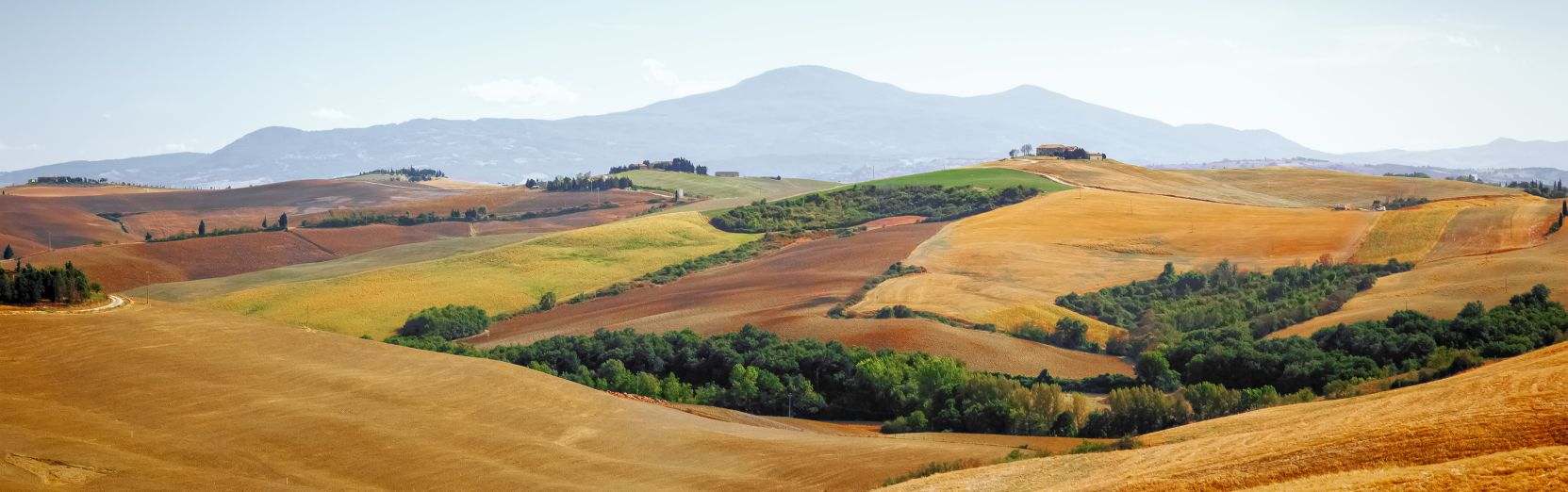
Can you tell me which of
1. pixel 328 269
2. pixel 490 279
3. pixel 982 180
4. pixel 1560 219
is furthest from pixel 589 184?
pixel 1560 219

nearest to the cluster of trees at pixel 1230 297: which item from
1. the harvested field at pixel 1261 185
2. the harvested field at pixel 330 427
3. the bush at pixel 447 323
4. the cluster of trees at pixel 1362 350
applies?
the cluster of trees at pixel 1362 350

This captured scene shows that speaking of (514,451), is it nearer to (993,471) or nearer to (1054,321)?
(993,471)

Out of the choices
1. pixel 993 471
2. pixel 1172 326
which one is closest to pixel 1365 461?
pixel 993 471

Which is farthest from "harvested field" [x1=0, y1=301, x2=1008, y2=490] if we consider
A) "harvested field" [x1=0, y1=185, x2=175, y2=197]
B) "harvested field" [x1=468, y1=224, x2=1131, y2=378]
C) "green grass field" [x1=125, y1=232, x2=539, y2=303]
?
"harvested field" [x1=0, y1=185, x2=175, y2=197]

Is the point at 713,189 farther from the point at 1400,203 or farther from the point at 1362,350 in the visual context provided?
the point at 1362,350

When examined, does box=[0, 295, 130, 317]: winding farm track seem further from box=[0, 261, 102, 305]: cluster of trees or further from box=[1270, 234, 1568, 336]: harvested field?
box=[1270, 234, 1568, 336]: harvested field

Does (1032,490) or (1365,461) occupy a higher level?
(1365,461)

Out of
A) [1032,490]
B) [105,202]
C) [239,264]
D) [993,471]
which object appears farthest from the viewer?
[105,202]
